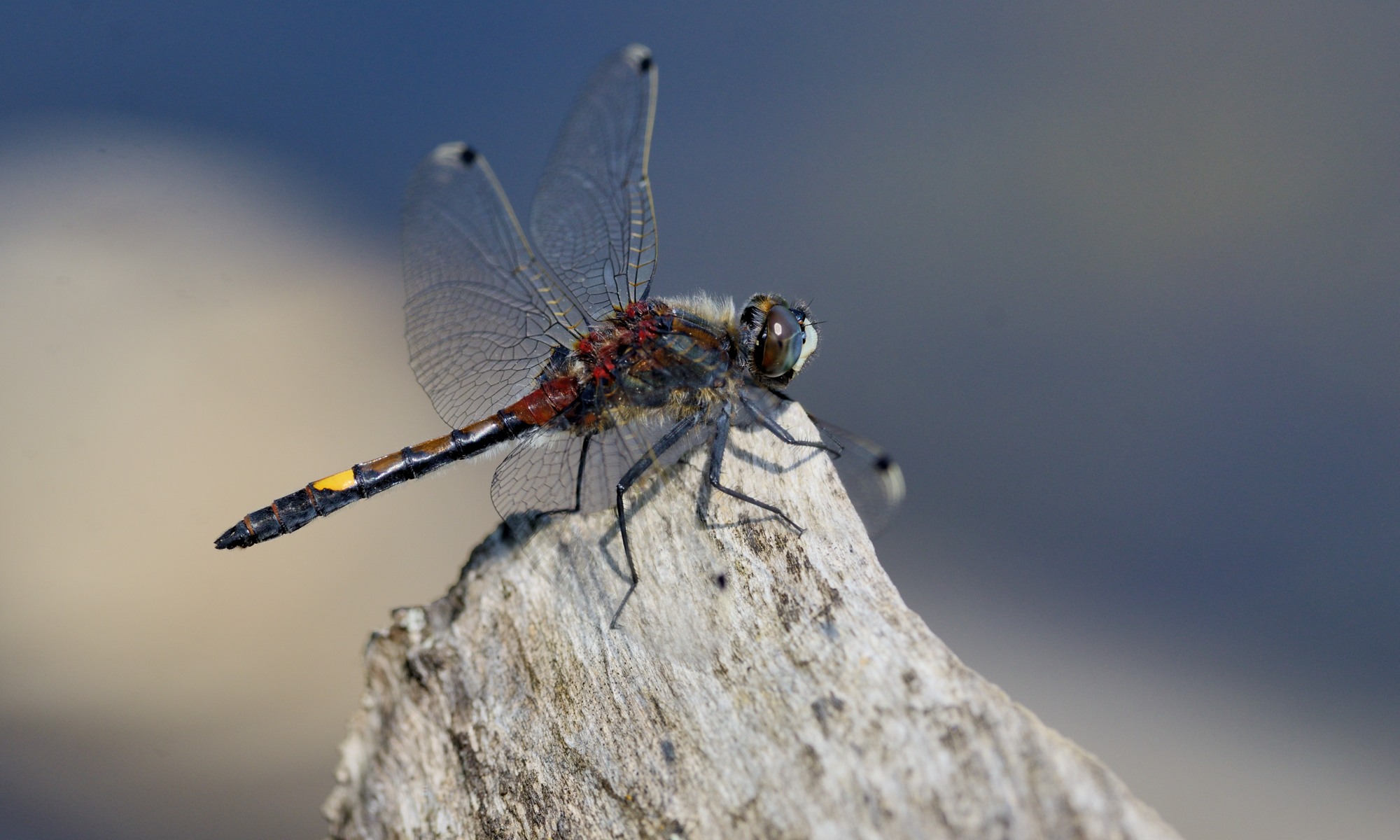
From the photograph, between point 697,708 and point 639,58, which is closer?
point 697,708

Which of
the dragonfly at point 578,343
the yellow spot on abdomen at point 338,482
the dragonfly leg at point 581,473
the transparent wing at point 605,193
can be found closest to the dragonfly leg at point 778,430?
the dragonfly at point 578,343

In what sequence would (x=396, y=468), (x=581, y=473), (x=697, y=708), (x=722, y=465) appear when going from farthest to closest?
(x=396, y=468) < (x=581, y=473) < (x=722, y=465) < (x=697, y=708)

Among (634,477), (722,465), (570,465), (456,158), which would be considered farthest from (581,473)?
(456,158)

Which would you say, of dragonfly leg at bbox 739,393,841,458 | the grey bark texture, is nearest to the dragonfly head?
dragonfly leg at bbox 739,393,841,458

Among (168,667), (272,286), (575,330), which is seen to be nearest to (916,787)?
(575,330)

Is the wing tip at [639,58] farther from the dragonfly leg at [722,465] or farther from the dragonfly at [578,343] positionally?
the dragonfly leg at [722,465]

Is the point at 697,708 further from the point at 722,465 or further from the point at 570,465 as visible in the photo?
the point at 570,465

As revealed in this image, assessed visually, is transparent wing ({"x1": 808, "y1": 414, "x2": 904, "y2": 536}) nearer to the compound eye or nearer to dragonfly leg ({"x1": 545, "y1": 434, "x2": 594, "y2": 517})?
the compound eye
